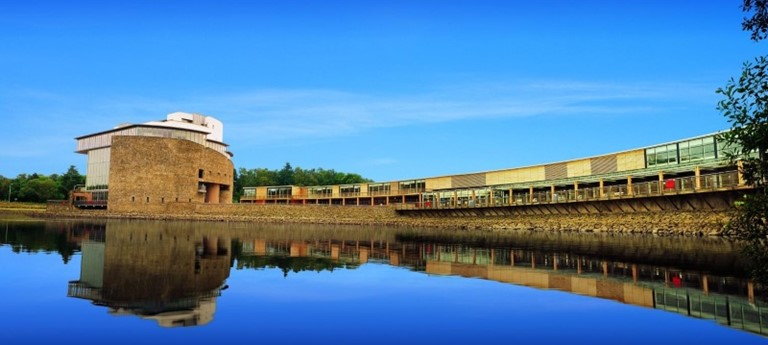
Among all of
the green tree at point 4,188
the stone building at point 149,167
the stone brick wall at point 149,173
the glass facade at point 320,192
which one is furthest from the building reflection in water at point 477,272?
the green tree at point 4,188

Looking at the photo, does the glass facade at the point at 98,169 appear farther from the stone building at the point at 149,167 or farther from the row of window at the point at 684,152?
the row of window at the point at 684,152

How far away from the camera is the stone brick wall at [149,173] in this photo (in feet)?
299

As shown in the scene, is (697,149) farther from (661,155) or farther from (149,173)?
(149,173)

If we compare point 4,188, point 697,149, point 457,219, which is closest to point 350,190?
point 457,219

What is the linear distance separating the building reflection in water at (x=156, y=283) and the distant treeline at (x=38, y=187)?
124950 millimetres

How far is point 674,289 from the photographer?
1612cm

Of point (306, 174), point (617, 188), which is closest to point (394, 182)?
point (617, 188)

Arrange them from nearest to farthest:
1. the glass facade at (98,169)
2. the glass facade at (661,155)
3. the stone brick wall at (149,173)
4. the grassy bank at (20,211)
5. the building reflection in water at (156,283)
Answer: the building reflection in water at (156,283)
the glass facade at (661,155)
the grassy bank at (20,211)
the stone brick wall at (149,173)
the glass facade at (98,169)

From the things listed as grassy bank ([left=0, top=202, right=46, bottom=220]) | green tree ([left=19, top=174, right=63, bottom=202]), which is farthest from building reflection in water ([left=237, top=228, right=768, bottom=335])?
green tree ([left=19, top=174, right=63, bottom=202])

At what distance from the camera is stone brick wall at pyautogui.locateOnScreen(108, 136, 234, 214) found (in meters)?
91.0

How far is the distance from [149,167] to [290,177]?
9083cm

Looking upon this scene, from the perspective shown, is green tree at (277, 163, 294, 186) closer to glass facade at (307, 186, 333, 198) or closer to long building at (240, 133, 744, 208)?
glass facade at (307, 186, 333, 198)

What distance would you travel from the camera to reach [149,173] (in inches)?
3597

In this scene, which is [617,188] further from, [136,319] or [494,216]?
[136,319]
